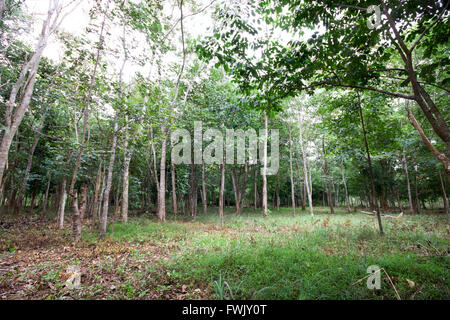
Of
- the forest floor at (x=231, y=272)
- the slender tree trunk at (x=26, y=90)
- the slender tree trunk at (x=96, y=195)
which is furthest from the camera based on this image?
the slender tree trunk at (x=96, y=195)

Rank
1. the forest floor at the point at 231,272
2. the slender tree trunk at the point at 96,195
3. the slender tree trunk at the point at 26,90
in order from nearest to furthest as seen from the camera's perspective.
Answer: the forest floor at the point at 231,272
the slender tree trunk at the point at 26,90
the slender tree trunk at the point at 96,195

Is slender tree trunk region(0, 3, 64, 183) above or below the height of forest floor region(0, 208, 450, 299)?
above

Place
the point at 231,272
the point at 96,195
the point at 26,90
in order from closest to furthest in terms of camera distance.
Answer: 1. the point at 231,272
2. the point at 26,90
3. the point at 96,195

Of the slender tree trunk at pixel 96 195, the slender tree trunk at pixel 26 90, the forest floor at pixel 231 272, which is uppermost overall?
the slender tree trunk at pixel 26 90

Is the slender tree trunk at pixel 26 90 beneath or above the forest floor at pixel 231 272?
above

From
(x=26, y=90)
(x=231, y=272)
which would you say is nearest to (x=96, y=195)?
(x=26, y=90)

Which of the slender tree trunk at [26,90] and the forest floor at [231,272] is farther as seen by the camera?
the slender tree trunk at [26,90]

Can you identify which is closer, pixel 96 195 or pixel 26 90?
pixel 26 90

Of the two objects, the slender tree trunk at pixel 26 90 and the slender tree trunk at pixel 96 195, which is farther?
the slender tree trunk at pixel 96 195

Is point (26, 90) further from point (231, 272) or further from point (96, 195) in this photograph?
point (231, 272)

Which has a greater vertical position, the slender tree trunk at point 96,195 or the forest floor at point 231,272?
the slender tree trunk at point 96,195

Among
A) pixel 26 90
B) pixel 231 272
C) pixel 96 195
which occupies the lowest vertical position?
pixel 231 272

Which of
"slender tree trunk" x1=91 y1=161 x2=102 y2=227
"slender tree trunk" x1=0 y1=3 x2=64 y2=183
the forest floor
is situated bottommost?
the forest floor

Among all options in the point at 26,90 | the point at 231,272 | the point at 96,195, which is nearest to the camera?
the point at 231,272
